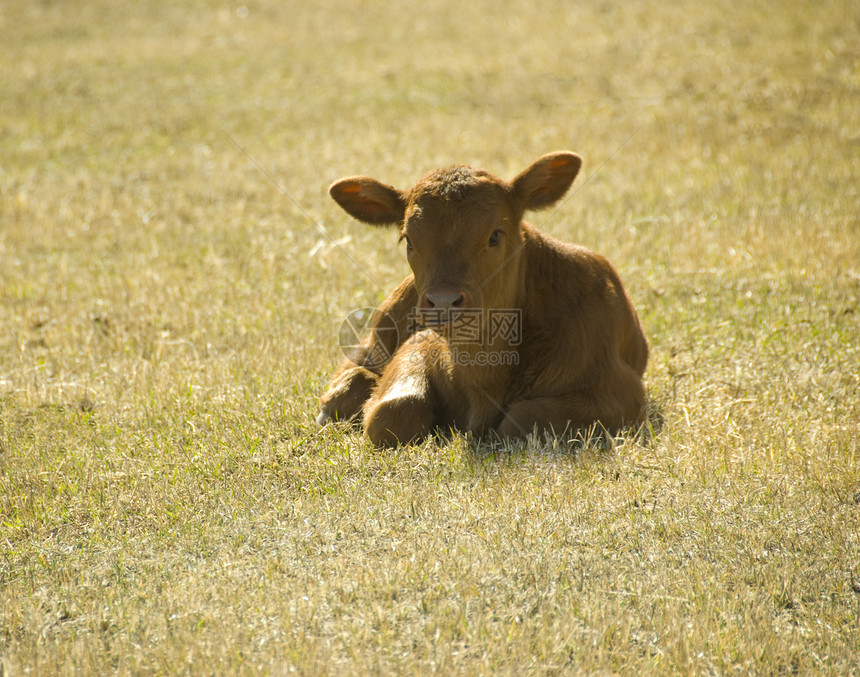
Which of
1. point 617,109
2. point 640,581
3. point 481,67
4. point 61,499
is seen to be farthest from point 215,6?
point 640,581

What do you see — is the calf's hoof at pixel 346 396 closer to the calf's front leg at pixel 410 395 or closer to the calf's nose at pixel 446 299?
the calf's front leg at pixel 410 395

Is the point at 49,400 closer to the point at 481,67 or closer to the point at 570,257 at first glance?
the point at 570,257

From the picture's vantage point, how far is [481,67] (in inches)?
761

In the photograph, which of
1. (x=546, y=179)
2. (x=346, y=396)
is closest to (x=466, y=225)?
(x=546, y=179)

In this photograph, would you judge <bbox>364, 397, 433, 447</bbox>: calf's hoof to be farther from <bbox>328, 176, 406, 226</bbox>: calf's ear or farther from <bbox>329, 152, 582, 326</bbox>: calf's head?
<bbox>328, 176, 406, 226</bbox>: calf's ear

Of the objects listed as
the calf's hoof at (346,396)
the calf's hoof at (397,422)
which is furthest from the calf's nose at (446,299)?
the calf's hoof at (346,396)

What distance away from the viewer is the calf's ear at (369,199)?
19.5 ft

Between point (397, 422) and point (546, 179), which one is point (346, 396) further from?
point (546, 179)

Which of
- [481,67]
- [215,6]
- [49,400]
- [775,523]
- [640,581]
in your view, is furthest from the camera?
[215,6]

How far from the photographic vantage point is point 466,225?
5.39 meters

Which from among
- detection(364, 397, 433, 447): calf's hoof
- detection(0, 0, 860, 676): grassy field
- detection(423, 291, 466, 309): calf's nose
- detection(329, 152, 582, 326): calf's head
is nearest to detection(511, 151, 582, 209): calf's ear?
detection(329, 152, 582, 326): calf's head

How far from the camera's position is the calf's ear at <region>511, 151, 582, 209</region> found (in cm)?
579

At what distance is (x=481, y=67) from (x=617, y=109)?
4.37 m

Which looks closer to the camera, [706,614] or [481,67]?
[706,614]
